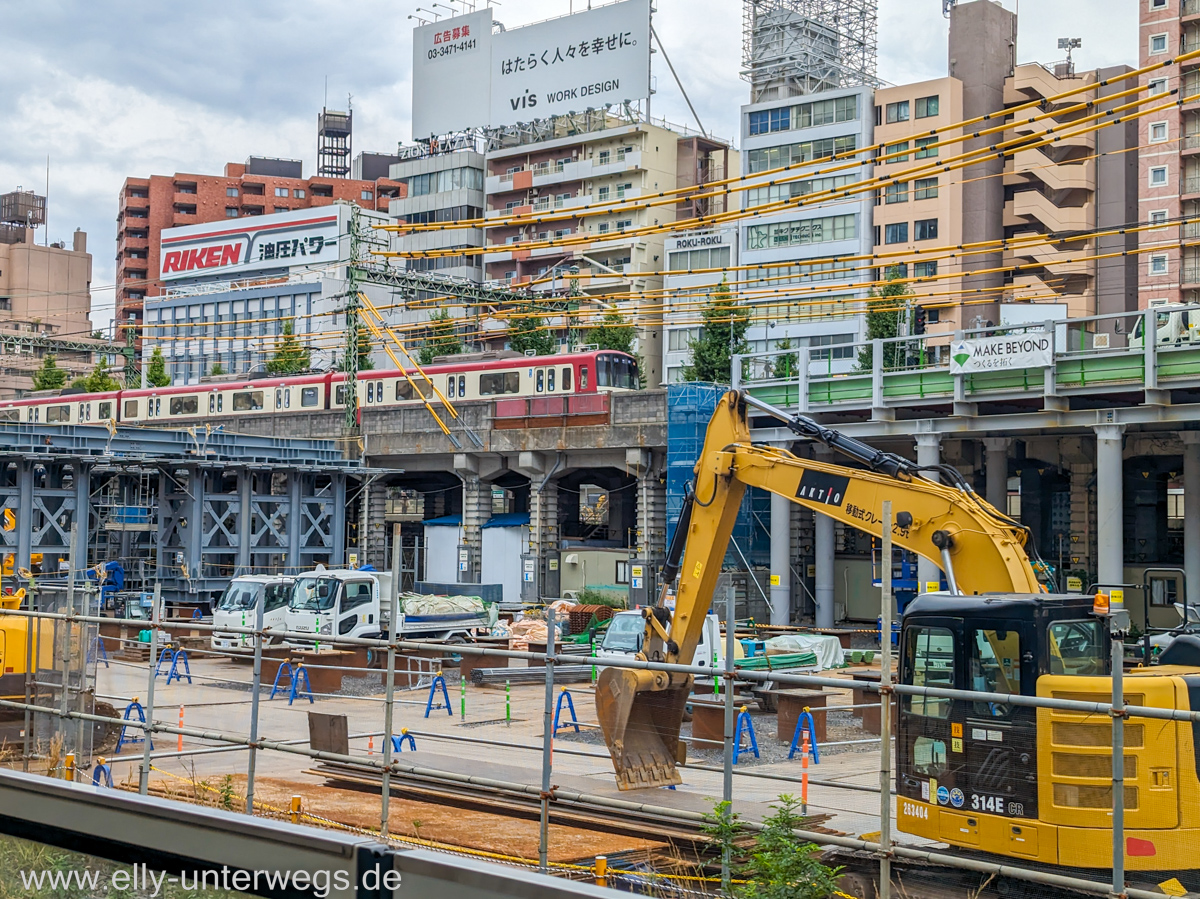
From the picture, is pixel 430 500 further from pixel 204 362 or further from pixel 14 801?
pixel 14 801

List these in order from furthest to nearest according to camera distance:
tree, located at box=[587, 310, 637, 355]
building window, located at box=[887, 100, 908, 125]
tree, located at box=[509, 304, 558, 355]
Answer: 1. tree, located at box=[509, 304, 558, 355]
2. tree, located at box=[587, 310, 637, 355]
3. building window, located at box=[887, 100, 908, 125]

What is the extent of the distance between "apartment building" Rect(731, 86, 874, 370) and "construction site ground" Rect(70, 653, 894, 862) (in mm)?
41278

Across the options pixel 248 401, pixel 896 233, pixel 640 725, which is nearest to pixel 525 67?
pixel 896 233

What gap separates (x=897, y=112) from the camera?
68.2 m

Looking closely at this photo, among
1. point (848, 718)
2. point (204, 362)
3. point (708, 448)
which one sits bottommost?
point (848, 718)

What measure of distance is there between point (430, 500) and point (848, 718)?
5215 cm

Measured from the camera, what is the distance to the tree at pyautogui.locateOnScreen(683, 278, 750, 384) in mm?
62312

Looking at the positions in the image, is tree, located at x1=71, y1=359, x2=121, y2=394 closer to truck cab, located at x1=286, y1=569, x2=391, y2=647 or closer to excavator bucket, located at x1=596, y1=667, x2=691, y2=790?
truck cab, located at x1=286, y1=569, x2=391, y2=647

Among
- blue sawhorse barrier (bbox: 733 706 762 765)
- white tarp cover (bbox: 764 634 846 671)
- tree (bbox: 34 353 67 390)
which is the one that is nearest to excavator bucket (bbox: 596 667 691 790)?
blue sawhorse barrier (bbox: 733 706 762 765)

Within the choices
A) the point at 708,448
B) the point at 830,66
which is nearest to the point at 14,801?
the point at 708,448

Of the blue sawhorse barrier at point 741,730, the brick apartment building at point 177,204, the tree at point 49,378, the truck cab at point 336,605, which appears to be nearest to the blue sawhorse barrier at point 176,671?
the truck cab at point 336,605

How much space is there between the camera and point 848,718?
25.9 m

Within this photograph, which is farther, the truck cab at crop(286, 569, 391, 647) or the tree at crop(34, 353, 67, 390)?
the tree at crop(34, 353, 67, 390)

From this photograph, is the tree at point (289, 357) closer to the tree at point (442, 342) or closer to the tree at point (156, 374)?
the tree at point (156, 374)
